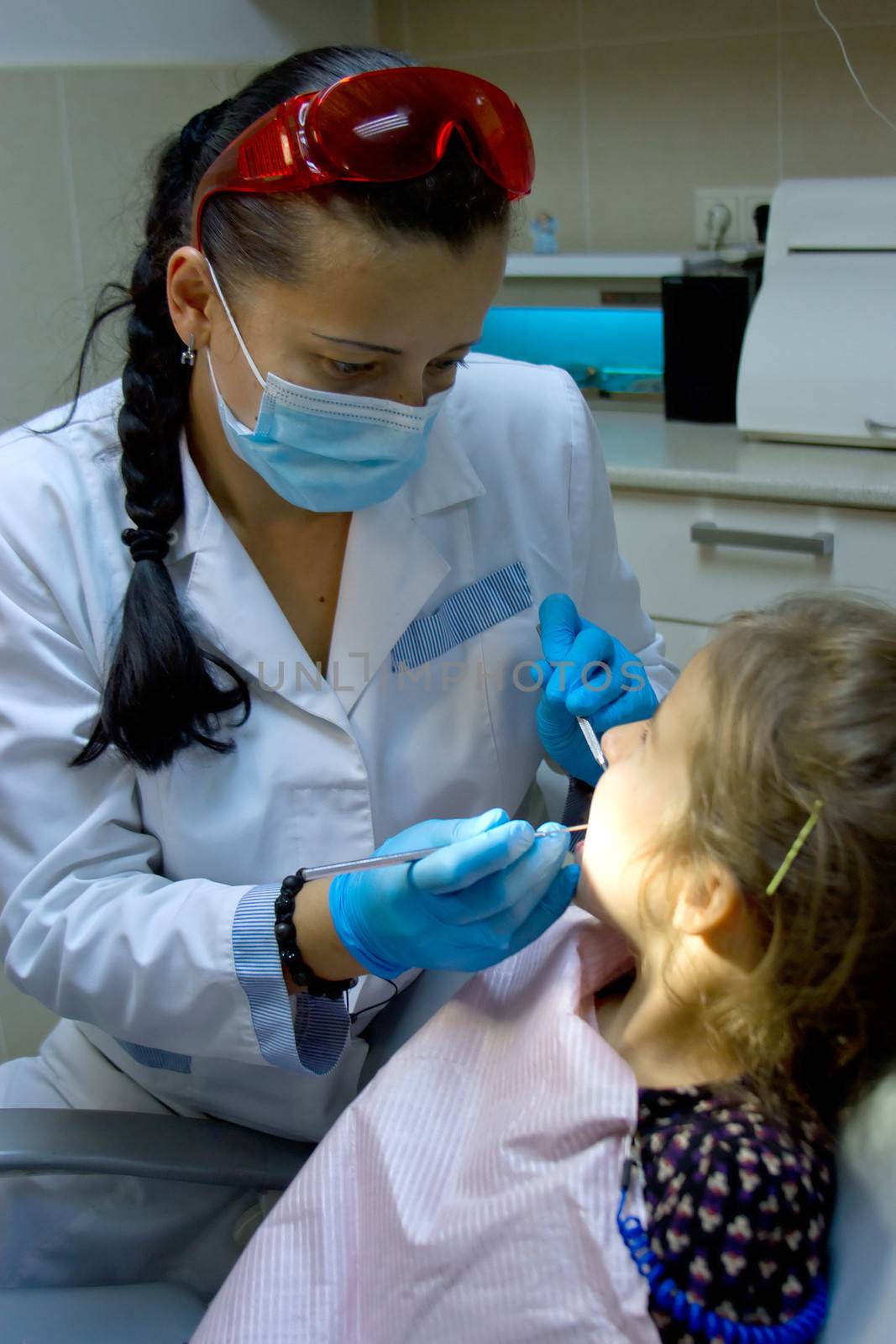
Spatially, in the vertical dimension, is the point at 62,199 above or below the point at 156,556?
above

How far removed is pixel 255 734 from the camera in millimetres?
1240

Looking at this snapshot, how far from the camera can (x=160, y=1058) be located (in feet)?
4.08

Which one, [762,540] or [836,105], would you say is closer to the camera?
[762,540]

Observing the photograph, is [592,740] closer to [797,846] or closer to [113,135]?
[797,846]

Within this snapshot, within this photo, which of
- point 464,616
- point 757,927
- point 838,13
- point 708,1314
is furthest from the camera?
point 838,13

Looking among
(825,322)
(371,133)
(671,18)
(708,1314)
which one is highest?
(671,18)

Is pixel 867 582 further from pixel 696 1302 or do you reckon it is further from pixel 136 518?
pixel 696 1302

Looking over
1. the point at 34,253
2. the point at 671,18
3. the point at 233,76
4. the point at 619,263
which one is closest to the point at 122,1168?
the point at 34,253

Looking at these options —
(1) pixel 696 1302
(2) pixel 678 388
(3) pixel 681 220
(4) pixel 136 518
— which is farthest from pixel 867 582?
(1) pixel 696 1302

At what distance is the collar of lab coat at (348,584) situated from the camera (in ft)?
4.09

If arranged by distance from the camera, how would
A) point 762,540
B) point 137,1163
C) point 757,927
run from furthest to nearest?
point 762,540 → point 137,1163 → point 757,927

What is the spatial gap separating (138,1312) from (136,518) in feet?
2.36

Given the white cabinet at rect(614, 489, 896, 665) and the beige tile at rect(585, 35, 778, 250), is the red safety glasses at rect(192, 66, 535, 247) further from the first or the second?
the beige tile at rect(585, 35, 778, 250)

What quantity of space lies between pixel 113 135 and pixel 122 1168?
1.90 meters
